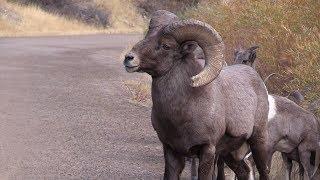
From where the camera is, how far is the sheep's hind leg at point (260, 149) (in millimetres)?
Answer: 8555

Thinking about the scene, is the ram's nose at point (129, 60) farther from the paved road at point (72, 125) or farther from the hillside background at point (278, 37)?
the paved road at point (72, 125)

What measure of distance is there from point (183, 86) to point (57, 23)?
4323 cm

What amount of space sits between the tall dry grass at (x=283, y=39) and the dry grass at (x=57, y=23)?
31021 mm

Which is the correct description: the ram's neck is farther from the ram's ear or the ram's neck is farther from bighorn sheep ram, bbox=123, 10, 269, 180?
the ram's ear

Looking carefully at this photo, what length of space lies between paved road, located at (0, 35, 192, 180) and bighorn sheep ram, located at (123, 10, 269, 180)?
3.28 metres

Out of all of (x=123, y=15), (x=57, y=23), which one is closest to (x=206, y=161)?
(x=57, y=23)

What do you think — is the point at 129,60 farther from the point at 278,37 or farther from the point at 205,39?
the point at 278,37

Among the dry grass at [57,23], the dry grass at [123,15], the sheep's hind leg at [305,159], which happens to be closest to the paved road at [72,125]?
the sheep's hind leg at [305,159]

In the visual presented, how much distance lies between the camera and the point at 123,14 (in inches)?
2256

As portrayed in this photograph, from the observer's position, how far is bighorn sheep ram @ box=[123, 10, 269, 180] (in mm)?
7402

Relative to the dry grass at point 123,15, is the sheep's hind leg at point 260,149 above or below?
above

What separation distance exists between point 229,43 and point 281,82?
2518 mm

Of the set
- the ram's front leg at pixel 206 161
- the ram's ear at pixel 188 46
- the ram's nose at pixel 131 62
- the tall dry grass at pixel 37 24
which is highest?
the ram's ear at pixel 188 46

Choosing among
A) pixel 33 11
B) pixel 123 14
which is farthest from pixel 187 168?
pixel 123 14
